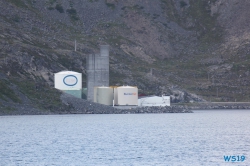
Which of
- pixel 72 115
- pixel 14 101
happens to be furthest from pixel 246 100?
pixel 14 101

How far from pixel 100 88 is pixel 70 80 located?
6.00 meters

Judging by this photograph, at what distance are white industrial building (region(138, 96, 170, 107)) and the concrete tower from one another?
295 inches

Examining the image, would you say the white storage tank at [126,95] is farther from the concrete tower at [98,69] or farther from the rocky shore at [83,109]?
the concrete tower at [98,69]

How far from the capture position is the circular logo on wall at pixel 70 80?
14375cm

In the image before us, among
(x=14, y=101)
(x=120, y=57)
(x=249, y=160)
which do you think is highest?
(x=120, y=57)

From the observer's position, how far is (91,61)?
152500 millimetres

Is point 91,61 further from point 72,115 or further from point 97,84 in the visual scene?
point 72,115

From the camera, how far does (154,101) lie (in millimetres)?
155125

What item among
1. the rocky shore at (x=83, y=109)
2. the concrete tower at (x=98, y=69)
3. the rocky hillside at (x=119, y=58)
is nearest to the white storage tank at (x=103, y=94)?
the rocky shore at (x=83, y=109)

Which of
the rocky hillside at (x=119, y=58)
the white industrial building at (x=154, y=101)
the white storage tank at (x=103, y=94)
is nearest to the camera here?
the white storage tank at (x=103, y=94)

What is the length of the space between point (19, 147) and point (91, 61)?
78.6 m

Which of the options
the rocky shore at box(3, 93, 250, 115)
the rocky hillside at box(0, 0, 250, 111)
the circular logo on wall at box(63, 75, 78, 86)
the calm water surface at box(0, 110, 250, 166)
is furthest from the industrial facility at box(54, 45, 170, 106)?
the calm water surface at box(0, 110, 250, 166)

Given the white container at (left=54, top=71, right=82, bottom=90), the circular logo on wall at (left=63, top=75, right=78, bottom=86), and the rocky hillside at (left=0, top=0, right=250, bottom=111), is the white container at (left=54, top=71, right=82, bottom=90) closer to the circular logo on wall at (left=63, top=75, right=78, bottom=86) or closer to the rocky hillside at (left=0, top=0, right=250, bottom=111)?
the circular logo on wall at (left=63, top=75, right=78, bottom=86)

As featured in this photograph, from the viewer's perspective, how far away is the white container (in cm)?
14362
